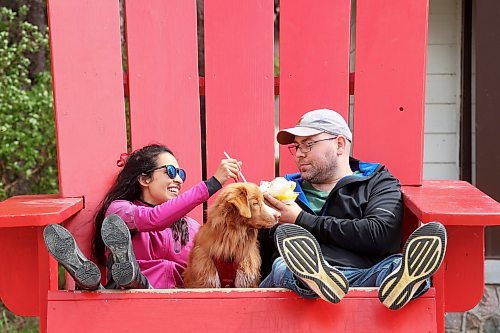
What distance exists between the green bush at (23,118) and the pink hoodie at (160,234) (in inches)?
92.0

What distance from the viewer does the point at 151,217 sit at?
9.11 ft

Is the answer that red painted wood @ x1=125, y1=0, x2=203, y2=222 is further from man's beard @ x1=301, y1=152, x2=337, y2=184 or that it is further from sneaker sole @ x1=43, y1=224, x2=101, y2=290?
sneaker sole @ x1=43, y1=224, x2=101, y2=290

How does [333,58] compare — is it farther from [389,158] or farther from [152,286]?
[152,286]

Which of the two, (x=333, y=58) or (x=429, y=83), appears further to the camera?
(x=429, y=83)

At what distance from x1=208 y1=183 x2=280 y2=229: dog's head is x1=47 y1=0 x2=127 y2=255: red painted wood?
26.9 inches

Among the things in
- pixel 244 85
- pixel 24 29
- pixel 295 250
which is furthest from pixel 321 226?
pixel 24 29

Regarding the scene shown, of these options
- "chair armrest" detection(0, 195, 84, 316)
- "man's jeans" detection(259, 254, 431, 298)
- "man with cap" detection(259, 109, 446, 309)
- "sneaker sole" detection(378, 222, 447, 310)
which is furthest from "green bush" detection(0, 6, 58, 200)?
"sneaker sole" detection(378, 222, 447, 310)

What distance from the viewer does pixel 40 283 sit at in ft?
8.54

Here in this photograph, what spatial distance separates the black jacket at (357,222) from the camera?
2.77 metres

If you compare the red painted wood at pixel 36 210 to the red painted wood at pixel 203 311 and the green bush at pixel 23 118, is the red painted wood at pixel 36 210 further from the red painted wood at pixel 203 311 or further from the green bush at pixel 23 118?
the green bush at pixel 23 118

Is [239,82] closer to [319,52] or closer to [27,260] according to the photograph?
[319,52]

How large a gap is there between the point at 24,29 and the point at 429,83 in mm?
2708

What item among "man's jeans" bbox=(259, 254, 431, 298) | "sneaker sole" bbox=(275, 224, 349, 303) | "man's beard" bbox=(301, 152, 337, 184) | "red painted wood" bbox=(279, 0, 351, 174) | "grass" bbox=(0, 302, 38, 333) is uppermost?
"red painted wood" bbox=(279, 0, 351, 174)

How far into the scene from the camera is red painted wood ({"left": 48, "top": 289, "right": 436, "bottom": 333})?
245cm
